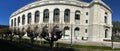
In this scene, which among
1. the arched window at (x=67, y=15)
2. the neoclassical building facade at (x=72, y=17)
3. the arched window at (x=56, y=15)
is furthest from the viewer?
the arched window at (x=56, y=15)

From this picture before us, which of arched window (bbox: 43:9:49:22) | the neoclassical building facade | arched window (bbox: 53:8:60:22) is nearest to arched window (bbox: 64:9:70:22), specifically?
the neoclassical building facade

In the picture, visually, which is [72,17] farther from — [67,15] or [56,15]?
[56,15]

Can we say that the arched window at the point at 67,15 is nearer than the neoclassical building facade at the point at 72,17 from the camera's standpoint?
No

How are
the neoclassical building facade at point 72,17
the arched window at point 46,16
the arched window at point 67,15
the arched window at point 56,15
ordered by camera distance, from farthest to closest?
the arched window at point 46,16 < the arched window at point 56,15 < the arched window at point 67,15 < the neoclassical building facade at point 72,17

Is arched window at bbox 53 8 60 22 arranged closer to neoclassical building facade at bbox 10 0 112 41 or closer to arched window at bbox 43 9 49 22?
neoclassical building facade at bbox 10 0 112 41

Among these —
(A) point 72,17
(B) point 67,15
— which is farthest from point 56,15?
(A) point 72,17

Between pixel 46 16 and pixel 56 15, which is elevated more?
pixel 56 15

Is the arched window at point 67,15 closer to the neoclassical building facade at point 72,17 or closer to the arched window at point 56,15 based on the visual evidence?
the neoclassical building facade at point 72,17

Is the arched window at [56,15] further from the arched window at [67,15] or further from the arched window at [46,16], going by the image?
the arched window at [46,16]

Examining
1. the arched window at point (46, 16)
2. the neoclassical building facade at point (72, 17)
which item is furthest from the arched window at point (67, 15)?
the arched window at point (46, 16)

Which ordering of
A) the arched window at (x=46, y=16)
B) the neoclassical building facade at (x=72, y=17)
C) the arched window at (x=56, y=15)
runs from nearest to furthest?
the neoclassical building facade at (x=72, y=17) < the arched window at (x=56, y=15) < the arched window at (x=46, y=16)

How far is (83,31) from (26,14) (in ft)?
83.7

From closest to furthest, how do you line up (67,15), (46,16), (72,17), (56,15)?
1. (72,17)
2. (67,15)
3. (56,15)
4. (46,16)

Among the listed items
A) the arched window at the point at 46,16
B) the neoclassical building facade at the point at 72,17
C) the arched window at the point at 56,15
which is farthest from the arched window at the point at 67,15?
the arched window at the point at 46,16
